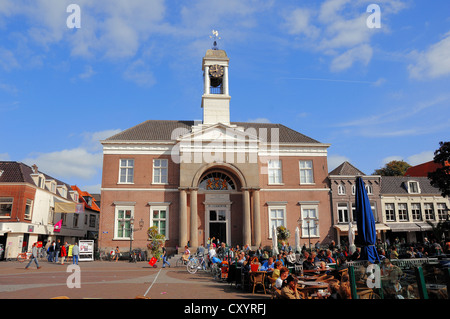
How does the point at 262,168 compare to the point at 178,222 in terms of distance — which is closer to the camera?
the point at 178,222

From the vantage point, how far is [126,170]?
1278 inches

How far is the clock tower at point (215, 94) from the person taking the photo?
36094mm

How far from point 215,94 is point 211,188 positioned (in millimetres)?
10311

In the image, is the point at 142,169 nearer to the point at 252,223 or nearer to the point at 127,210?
the point at 127,210

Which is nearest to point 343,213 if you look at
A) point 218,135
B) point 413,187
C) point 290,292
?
point 413,187

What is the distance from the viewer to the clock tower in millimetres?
36094

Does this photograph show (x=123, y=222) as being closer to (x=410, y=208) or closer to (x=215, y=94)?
(x=215, y=94)

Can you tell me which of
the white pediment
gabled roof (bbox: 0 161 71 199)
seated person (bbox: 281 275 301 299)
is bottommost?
seated person (bbox: 281 275 301 299)

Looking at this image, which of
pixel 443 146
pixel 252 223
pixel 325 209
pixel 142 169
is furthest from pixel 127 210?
pixel 443 146

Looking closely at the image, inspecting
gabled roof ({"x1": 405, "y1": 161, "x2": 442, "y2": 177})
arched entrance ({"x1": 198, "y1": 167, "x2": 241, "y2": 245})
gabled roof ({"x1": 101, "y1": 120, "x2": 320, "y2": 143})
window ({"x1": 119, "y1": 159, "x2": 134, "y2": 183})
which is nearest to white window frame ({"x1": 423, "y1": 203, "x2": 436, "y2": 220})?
gabled roof ({"x1": 405, "y1": 161, "x2": 442, "y2": 177})

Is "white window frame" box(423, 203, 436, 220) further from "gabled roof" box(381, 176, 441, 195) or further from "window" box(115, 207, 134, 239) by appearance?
"window" box(115, 207, 134, 239)

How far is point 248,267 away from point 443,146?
25.0m

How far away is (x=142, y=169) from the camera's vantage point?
32438 mm
